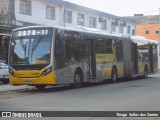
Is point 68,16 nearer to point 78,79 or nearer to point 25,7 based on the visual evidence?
point 25,7

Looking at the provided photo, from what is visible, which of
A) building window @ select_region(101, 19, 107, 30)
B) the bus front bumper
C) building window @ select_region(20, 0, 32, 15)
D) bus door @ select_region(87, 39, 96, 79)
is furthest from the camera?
building window @ select_region(101, 19, 107, 30)

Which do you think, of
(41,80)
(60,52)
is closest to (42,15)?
(60,52)

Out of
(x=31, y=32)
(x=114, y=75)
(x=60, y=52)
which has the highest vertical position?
(x=31, y=32)

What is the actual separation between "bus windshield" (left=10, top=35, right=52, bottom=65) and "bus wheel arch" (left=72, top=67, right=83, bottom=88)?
2733mm

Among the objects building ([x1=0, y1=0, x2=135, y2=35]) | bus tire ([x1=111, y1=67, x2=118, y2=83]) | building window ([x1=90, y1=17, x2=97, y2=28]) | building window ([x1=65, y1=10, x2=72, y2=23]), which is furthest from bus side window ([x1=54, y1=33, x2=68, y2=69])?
building window ([x1=90, y1=17, x2=97, y2=28])

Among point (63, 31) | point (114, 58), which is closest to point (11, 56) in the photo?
point (63, 31)

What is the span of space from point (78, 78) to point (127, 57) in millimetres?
8741

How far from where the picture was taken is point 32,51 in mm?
20094

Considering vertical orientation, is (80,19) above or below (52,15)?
above

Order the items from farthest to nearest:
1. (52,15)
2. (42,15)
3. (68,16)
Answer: (68,16) < (52,15) < (42,15)

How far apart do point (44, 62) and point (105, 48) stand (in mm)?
7237

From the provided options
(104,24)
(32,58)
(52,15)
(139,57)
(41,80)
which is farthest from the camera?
(104,24)

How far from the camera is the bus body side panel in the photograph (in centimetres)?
2984

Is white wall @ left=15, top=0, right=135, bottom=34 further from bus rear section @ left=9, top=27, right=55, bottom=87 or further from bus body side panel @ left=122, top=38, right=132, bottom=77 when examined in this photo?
bus rear section @ left=9, top=27, right=55, bottom=87
